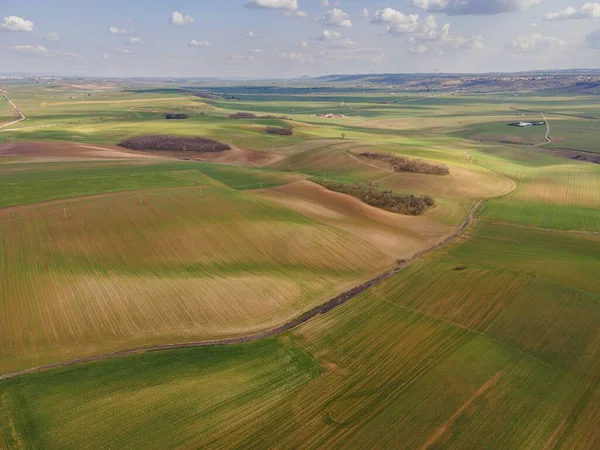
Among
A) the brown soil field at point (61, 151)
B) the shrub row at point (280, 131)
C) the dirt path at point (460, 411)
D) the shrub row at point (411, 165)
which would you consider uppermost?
the shrub row at point (280, 131)

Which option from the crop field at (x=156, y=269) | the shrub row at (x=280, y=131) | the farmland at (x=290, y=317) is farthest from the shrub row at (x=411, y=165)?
the shrub row at (x=280, y=131)

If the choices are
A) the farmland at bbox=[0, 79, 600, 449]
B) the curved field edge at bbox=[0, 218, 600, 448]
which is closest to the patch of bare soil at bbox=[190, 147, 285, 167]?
the farmland at bbox=[0, 79, 600, 449]

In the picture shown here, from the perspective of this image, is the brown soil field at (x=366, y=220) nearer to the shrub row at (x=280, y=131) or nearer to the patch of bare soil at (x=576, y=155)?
the shrub row at (x=280, y=131)

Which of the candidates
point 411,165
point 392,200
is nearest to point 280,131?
point 411,165

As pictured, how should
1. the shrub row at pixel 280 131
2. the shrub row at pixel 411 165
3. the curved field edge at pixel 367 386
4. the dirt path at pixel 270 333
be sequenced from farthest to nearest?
1. the shrub row at pixel 280 131
2. the shrub row at pixel 411 165
3. the dirt path at pixel 270 333
4. the curved field edge at pixel 367 386

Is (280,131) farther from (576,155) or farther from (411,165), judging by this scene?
(576,155)

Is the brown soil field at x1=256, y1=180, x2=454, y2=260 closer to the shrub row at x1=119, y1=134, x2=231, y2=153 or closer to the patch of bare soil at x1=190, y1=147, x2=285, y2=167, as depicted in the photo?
the patch of bare soil at x1=190, y1=147, x2=285, y2=167

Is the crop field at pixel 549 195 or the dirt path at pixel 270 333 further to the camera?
the crop field at pixel 549 195
